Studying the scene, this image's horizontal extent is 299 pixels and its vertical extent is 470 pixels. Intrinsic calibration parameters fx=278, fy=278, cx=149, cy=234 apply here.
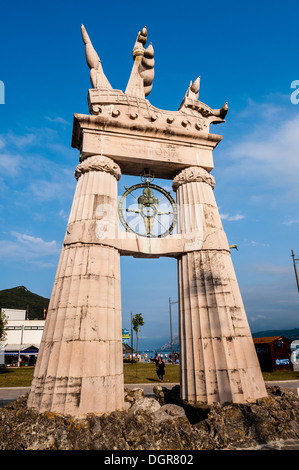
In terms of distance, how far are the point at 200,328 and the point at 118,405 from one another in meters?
3.86

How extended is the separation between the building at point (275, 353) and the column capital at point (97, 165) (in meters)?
23.5

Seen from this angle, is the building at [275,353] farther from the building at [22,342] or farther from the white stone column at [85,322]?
the building at [22,342]

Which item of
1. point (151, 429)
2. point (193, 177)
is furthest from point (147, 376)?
point (193, 177)

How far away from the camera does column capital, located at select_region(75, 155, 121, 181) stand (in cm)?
1190

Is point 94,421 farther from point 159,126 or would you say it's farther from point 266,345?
point 266,345

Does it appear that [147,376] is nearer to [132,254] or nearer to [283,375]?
[283,375]

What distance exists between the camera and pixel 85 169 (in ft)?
39.2

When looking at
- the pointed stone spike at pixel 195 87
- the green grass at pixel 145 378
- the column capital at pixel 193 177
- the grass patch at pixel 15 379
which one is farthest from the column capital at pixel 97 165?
the grass patch at pixel 15 379

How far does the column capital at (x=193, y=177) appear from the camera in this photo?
1304 centimetres

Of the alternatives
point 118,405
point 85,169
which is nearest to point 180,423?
point 118,405

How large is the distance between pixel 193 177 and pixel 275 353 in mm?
22428

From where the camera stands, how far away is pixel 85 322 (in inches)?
368

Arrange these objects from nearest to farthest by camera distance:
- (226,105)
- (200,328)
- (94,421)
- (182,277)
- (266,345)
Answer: (94,421) → (200,328) → (182,277) → (226,105) → (266,345)

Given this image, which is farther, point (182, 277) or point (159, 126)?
point (159, 126)
